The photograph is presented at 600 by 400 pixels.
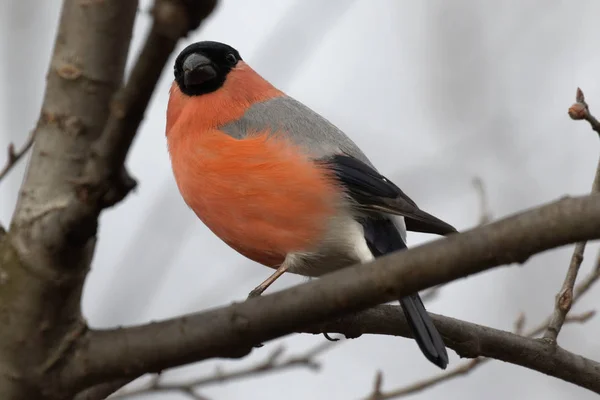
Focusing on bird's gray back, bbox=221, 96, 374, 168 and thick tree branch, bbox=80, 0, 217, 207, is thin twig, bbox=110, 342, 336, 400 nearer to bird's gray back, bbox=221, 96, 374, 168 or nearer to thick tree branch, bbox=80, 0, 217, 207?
bird's gray back, bbox=221, 96, 374, 168

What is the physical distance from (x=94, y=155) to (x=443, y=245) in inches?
25.0

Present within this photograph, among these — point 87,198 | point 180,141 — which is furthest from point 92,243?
point 180,141

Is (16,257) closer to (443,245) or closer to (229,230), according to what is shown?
(443,245)

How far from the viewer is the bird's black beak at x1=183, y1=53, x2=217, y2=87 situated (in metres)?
3.54

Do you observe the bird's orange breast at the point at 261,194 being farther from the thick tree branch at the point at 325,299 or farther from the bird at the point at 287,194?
the thick tree branch at the point at 325,299

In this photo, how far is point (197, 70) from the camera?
354 centimetres

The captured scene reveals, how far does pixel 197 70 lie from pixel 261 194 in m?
0.87

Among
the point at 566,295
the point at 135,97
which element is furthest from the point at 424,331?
the point at 135,97

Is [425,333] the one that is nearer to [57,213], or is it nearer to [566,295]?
[566,295]

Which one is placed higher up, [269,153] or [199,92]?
[199,92]

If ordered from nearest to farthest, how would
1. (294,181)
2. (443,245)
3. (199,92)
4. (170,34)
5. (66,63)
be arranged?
(170,34) < (443,245) < (66,63) < (294,181) < (199,92)

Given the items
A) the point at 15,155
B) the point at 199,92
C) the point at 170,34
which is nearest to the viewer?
the point at 170,34

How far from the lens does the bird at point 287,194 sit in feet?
9.64

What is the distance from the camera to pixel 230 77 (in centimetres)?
365
